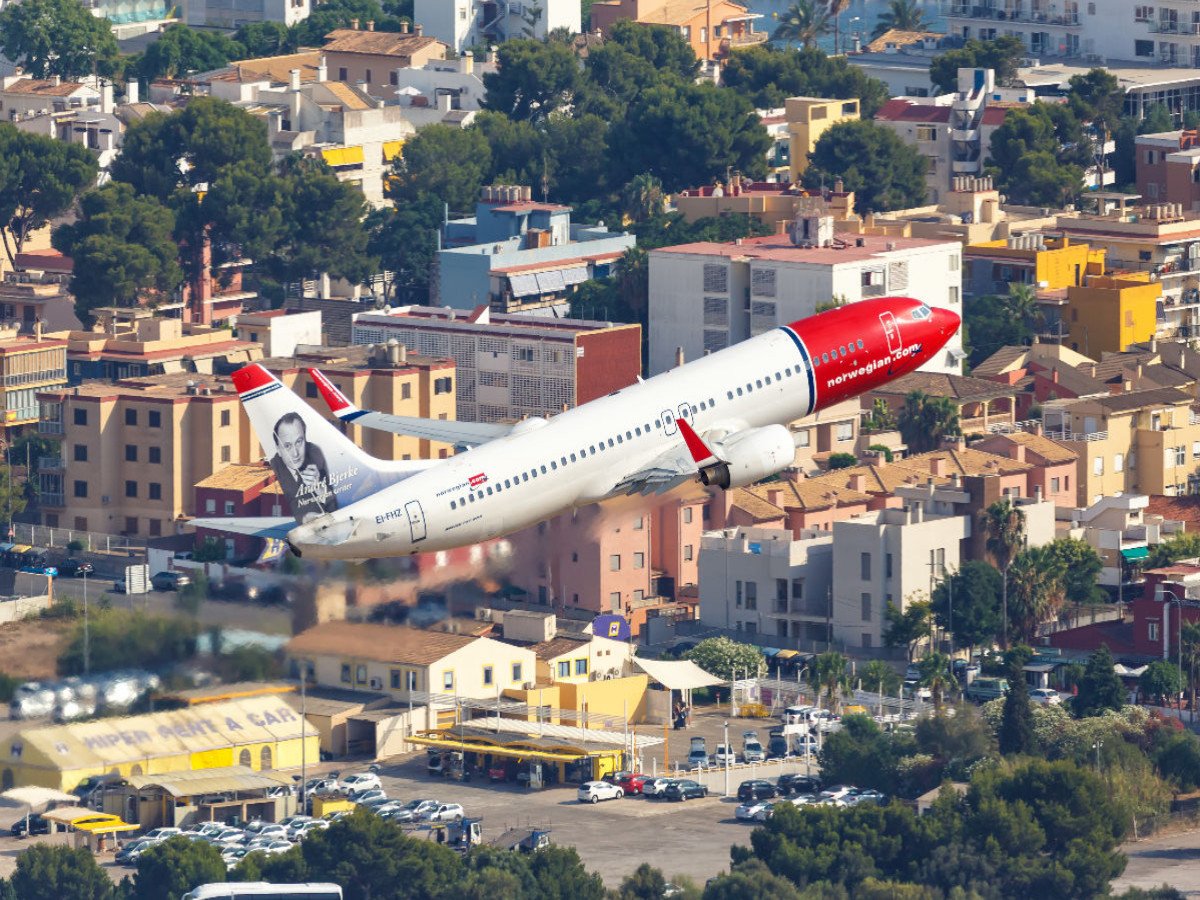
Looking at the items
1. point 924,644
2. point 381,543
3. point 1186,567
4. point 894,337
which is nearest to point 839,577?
point 924,644

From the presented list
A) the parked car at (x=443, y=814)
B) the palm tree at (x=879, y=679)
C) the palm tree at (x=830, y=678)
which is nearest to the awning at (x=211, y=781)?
the parked car at (x=443, y=814)

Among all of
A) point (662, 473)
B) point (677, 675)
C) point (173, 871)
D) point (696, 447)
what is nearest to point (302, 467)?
point (662, 473)

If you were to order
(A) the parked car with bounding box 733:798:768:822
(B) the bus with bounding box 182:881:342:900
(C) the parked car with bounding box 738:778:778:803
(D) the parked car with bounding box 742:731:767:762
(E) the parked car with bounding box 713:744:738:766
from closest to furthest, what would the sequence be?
(B) the bus with bounding box 182:881:342:900, (A) the parked car with bounding box 733:798:768:822, (C) the parked car with bounding box 738:778:778:803, (E) the parked car with bounding box 713:744:738:766, (D) the parked car with bounding box 742:731:767:762

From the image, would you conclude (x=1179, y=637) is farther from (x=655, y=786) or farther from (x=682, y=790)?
(x=655, y=786)

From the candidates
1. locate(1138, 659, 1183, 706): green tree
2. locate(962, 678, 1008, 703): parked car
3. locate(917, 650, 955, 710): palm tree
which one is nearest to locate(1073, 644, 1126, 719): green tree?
locate(1138, 659, 1183, 706): green tree

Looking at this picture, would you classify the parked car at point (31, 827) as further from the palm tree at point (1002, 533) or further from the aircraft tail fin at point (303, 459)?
the aircraft tail fin at point (303, 459)

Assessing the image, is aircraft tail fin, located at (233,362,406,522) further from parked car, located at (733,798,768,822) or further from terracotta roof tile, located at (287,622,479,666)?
parked car, located at (733,798,768,822)

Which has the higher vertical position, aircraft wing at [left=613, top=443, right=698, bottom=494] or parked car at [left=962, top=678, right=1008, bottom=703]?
aircraft wing at [left=613, top=443, right=698, bottom=494]
